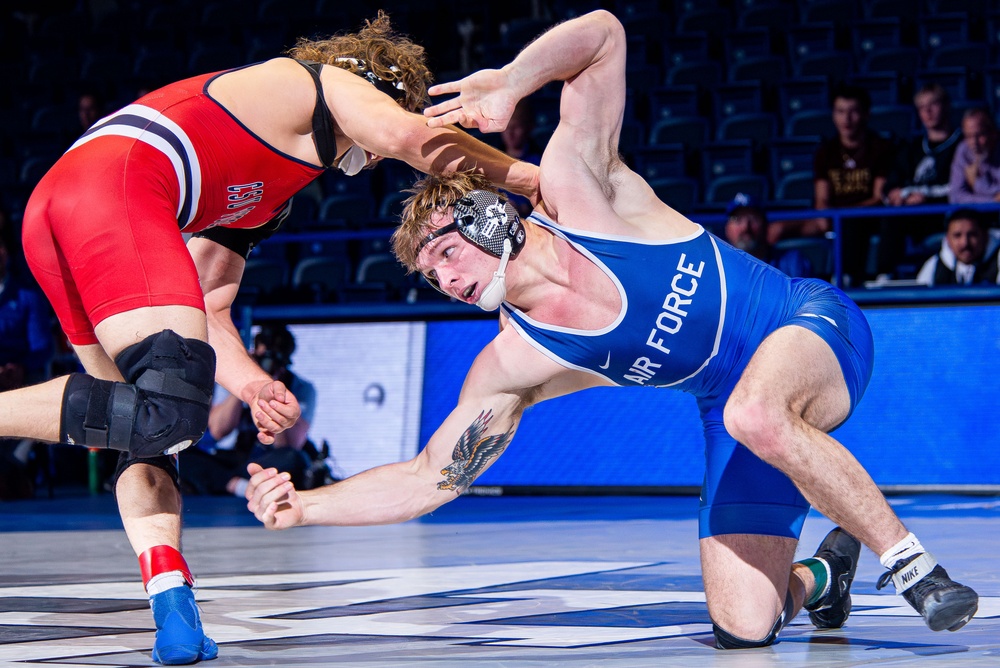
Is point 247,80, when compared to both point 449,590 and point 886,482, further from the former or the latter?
point 886,482

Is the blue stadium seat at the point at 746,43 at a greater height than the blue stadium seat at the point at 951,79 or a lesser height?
greater

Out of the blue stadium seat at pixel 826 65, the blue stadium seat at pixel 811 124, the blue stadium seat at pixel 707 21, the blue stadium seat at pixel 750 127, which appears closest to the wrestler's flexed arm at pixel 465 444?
the blue stadium seat at pixel 811 124

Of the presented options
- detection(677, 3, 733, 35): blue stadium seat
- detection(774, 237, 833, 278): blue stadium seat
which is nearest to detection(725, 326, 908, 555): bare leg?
detection(774, 237, 833, 278): blue stadium seat

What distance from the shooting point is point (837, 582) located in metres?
3.65

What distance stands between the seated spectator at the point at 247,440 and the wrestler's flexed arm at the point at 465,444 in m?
4.58

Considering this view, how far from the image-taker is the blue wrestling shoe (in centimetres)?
291

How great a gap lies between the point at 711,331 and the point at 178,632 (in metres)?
1.51

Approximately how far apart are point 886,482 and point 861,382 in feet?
14.5

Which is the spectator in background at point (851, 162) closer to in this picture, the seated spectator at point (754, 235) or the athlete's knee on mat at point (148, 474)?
the seated spectator at point (754, 235)

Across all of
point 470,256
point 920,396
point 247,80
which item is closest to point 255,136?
point 247,80

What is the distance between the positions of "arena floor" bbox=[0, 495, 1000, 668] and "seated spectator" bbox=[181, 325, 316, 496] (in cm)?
101

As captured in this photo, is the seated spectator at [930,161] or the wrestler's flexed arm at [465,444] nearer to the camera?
the wrestler's flexed arm at [465,444]

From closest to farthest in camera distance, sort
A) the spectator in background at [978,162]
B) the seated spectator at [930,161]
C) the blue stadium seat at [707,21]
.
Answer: the spectator in background at [978,162], the seated spectator at [930,161], the blue stadium seat at [707,21]

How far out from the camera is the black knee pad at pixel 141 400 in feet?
9.48
